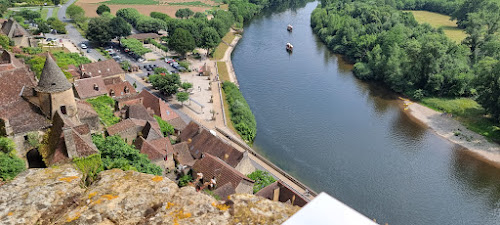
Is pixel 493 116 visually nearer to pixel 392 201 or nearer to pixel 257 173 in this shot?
pixel 392 201

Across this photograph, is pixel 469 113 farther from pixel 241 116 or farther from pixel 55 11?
pixel 55 11

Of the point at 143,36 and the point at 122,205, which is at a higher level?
the point at 122,205

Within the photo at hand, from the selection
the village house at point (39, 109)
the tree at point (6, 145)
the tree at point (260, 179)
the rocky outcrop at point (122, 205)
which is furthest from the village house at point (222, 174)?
the rocky outcrop at point (122, 205)

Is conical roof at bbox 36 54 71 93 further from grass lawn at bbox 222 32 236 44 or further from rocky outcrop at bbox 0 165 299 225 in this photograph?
grass lawn at bbox 222 32 236 44

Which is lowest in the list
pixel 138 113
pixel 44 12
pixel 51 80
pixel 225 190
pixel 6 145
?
pixel 225 190

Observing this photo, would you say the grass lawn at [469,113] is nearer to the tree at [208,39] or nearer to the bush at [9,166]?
the tree at [208,39]

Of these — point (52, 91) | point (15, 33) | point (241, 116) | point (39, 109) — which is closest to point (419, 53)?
point (241, 116)
